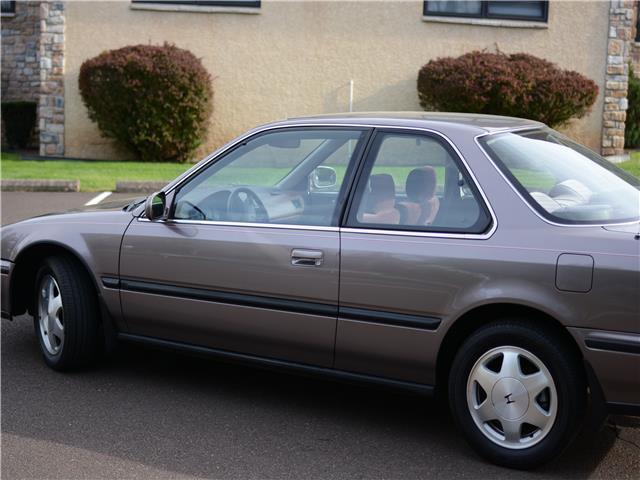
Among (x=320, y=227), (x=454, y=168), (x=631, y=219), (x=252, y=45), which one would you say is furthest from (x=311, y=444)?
(x=252, y=45)

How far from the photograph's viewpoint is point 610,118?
1839cm

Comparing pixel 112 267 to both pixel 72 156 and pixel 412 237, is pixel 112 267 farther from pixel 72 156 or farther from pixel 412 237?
pixel 72 156

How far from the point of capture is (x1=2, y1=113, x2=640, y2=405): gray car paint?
394 cm

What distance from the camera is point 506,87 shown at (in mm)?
16703

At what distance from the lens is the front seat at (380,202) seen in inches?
180

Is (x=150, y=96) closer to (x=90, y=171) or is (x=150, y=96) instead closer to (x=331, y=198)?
(x=90, y=171)

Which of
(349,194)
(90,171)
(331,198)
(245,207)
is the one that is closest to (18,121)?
(90,171)

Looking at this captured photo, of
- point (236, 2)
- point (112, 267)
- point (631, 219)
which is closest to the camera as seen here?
point (631, 219)

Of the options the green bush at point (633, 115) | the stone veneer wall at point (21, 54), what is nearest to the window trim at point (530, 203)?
the green bush at point (633, 115)

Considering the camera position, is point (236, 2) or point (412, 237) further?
point (236, 2)

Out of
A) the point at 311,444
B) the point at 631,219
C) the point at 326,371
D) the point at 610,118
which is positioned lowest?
the point at 311,444

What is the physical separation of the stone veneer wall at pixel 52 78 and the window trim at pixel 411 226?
48.0 feet

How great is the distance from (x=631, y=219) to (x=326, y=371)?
1.60m

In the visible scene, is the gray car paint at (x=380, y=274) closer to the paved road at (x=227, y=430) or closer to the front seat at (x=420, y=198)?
the front seat at (x=420, y=198)
